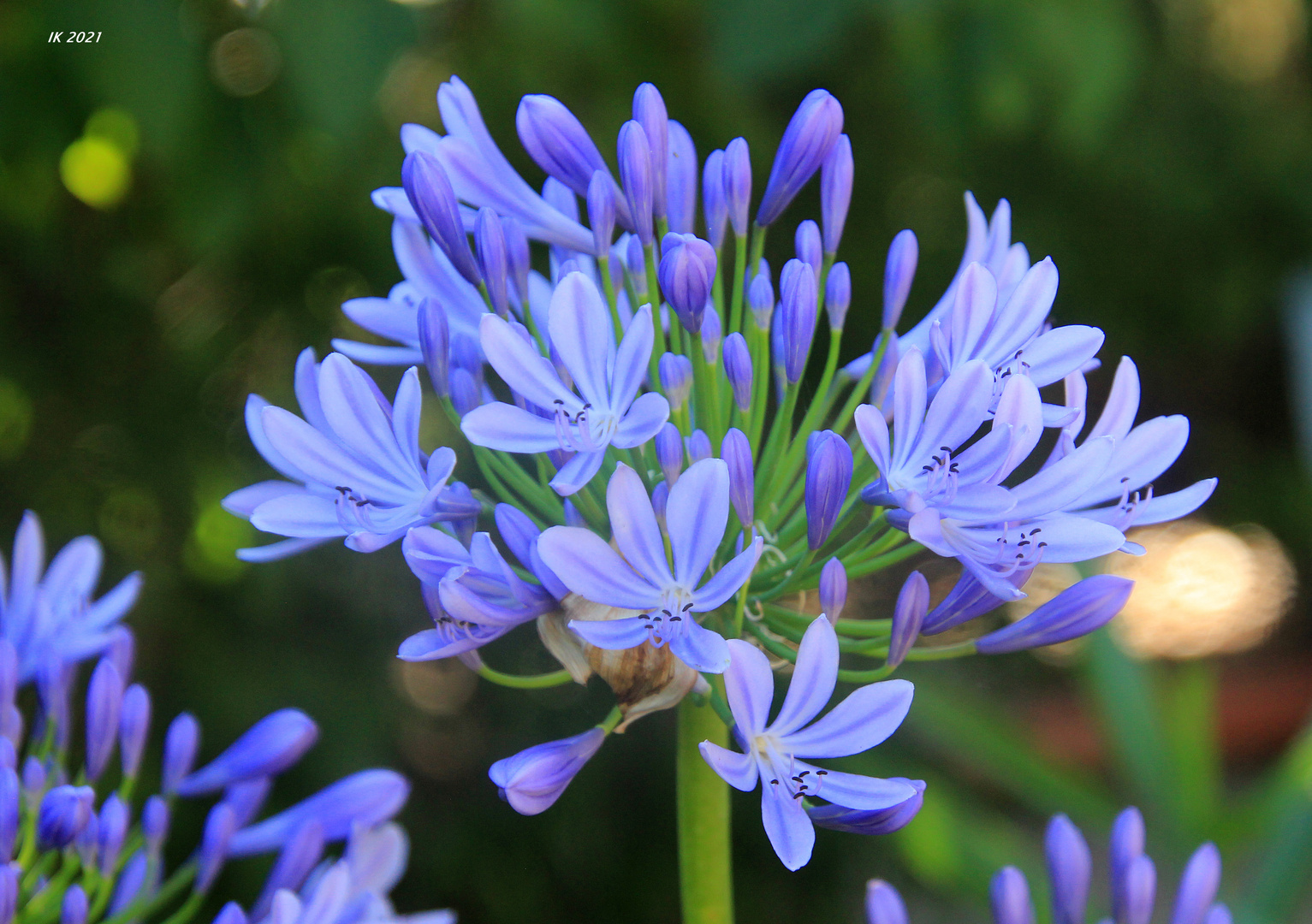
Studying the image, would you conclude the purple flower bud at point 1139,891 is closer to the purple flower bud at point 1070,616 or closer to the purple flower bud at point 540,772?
the purple flower bud at point 1070,616

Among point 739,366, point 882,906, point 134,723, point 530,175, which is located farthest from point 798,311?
point 530,175

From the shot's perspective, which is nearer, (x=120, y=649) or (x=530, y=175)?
(x=120, y=649)

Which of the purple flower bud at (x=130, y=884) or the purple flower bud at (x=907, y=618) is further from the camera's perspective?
the purple flower bud at (x=130, y=884)

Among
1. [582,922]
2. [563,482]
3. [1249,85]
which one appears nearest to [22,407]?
[582,922]

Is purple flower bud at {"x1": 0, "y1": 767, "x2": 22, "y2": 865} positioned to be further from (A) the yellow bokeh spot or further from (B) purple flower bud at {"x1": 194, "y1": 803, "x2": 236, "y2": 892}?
(A) the yellow bokeh spot

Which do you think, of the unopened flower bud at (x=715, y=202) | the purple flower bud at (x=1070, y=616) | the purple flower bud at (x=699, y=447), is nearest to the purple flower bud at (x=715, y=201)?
the unopened flower bud at (x=715, y=202)

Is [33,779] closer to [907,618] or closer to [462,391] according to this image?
[462,391]

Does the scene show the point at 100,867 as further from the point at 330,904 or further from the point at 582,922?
the point at 582,922
